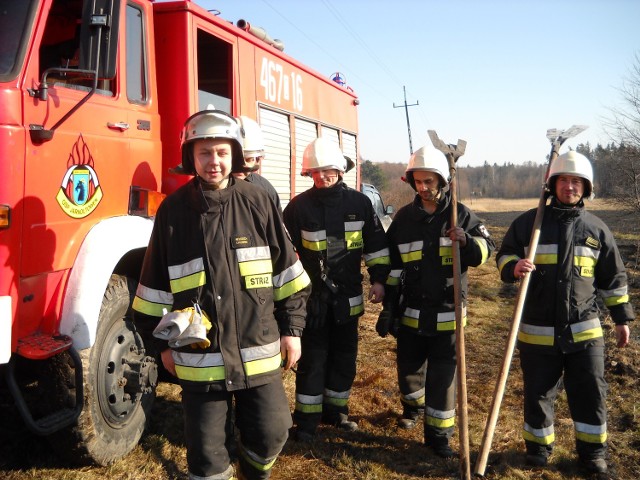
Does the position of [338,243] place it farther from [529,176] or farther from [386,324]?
[529,176]

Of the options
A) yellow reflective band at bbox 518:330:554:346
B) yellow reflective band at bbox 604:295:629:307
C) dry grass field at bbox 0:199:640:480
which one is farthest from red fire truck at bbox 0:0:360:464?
yellow reflective band at bbox 604:295:629:307

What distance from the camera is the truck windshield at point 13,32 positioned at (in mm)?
2730

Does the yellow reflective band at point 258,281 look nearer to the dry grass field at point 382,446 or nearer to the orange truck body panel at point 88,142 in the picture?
the orange truck body panel at point 88,142

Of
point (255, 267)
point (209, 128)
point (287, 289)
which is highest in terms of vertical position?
point (209, 128)

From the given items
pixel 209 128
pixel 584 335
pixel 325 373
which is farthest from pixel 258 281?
pixel 584 335

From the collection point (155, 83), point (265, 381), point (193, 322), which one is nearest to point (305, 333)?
point (265, 381)

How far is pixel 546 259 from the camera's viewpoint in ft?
11.9

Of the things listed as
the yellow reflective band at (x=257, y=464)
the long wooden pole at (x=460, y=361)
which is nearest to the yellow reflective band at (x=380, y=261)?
the long wooden pole at (x=460, y=361)

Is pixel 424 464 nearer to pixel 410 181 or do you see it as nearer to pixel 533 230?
pixel 533 230

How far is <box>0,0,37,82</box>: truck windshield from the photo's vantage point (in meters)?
2.73

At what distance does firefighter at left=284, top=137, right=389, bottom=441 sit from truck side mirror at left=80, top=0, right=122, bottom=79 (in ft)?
4.90

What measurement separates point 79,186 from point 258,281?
1.20m

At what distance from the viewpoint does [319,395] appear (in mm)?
3967

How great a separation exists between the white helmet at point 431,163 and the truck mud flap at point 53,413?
231 centimetres
